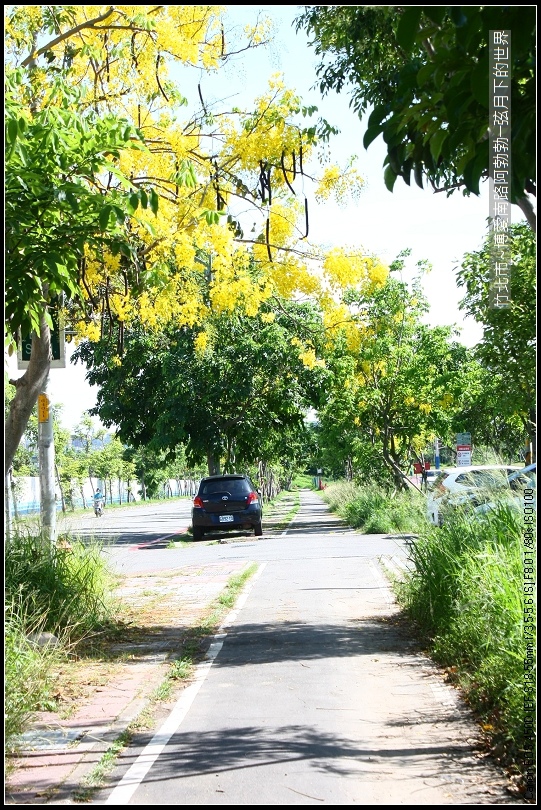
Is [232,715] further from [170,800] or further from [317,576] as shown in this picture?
[317,576]

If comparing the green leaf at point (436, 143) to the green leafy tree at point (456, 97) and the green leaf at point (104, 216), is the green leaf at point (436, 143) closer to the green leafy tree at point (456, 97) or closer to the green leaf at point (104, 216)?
the green leafy tree at point (456, 97)

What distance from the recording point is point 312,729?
638 centimetres

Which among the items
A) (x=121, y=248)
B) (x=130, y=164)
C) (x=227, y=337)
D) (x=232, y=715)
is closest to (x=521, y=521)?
(x=232, y=715)

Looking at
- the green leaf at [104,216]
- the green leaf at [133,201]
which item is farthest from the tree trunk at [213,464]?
the green leaf at [104,216]

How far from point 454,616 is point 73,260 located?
4659 millimetres

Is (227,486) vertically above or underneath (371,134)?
underneath

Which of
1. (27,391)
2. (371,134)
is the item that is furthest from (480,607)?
(27,391)

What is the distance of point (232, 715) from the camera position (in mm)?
6848

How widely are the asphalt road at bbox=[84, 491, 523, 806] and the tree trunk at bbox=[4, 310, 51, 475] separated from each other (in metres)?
2.95

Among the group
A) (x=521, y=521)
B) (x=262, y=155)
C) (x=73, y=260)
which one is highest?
(x=262, y=155)

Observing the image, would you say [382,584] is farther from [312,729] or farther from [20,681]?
[20,681]

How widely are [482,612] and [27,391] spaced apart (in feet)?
17.3

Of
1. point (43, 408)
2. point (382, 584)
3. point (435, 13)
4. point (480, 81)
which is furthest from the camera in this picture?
point (382, 584)

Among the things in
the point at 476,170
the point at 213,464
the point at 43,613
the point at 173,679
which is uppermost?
the point at 476,170
